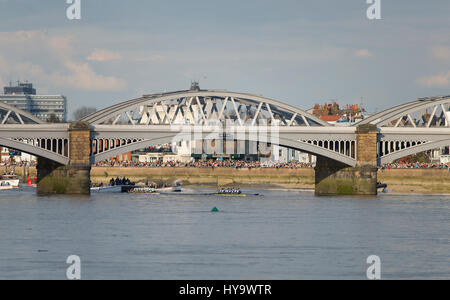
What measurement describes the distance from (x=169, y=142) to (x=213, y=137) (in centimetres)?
456

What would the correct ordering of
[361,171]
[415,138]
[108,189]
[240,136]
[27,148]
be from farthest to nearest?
[108,189] < [415,138] < [361,171] < [240,136] < [27,148]

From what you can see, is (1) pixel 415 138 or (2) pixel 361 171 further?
(1) pixel 415 138

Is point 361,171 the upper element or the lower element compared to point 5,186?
upper

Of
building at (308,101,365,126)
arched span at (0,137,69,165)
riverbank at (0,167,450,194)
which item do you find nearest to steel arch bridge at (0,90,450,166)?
arched span at (0,137,69,165)

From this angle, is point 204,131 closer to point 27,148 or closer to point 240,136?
point 240,136

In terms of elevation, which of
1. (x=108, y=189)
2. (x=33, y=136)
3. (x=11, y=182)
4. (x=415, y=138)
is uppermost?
(x=33, y=136)

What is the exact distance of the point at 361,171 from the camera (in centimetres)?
10525

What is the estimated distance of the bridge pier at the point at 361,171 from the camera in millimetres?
104688

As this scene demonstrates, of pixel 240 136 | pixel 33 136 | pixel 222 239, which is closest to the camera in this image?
pixel 222 239

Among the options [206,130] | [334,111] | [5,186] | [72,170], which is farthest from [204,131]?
[334,111]

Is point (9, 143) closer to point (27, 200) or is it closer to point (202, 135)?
point (27, 200)

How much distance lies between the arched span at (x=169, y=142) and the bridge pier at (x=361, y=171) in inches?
45.6

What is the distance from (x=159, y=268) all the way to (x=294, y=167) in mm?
87985
